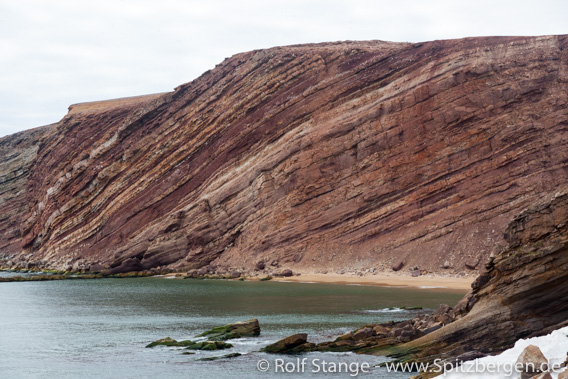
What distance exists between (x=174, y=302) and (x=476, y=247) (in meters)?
26.9

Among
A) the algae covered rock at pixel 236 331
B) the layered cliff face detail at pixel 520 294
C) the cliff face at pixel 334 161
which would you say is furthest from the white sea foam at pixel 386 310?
the cliff face at pixel 334 161

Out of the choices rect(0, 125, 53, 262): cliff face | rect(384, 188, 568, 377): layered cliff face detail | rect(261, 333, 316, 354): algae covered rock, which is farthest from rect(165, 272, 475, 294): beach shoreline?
rect(0, 125, 53, 262): cliff face

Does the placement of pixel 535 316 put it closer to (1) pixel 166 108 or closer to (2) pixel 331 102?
(2) pixel 331 102

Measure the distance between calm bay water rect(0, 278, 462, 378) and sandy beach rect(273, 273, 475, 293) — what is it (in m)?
2.66

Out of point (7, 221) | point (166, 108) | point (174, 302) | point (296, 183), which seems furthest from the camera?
point (7, 221)

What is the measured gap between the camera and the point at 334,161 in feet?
226

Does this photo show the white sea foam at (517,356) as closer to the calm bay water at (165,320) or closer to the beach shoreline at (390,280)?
the calm bay water at (165,320)

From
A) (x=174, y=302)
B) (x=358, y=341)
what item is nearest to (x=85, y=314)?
(x=174, y=302)

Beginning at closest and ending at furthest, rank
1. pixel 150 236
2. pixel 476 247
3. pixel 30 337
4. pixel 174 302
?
1. pixel 30 337
2. pixel 174 302
3. pixel 476 247
4. pixel 150 236

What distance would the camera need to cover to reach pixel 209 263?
72.5m

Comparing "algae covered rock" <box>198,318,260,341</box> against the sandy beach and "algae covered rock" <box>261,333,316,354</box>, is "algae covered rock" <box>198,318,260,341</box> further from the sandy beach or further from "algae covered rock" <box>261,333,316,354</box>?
the sandy beach

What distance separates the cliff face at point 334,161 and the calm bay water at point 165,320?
1109 centimetres

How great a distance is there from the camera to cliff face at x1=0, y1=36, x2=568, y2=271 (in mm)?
61844

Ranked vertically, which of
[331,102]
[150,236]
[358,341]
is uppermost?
[331,102]
